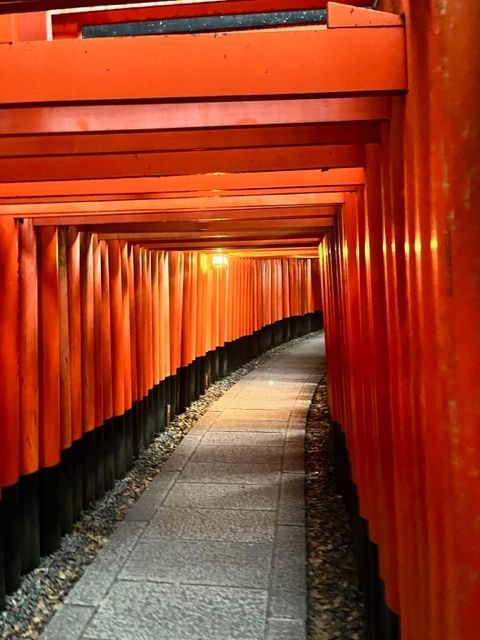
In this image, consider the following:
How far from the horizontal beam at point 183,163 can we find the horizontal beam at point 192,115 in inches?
27.8

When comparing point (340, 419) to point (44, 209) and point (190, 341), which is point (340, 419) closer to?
point (44, 209)

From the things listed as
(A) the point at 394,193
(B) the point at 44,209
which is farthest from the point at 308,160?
(B) the point at 44,209

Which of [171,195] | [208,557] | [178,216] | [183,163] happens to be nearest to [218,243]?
[178,216]

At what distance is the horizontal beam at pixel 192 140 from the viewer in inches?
96.8

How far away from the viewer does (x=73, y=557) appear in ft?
15.6

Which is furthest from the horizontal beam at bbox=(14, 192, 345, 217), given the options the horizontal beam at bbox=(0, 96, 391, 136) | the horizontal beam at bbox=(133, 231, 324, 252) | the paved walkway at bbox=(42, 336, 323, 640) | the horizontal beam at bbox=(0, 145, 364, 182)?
the horizontal beam at bbox=(133, 231, 324, 252)

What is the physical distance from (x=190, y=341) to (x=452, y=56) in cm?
897

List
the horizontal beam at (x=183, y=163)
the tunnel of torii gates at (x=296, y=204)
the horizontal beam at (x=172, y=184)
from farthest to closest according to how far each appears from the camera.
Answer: the horizontal beam at (x=172, y=184) < the horizontal beam at (x=183, y=163) < the tunnel of torii gates at (x=296, y=204)

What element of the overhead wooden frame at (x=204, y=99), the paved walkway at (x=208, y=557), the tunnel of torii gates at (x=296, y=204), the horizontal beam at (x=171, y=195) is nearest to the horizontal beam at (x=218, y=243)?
the tunnel of torii gates at (x=296, y=204)

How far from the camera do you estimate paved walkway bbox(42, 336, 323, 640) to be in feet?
12.2

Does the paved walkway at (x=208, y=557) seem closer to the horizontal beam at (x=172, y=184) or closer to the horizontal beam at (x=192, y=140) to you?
the horizontal beam at (x=172, y=184)

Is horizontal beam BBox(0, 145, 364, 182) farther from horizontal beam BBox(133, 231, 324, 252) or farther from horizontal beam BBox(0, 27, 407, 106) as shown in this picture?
horizontal beam BBox(133, 231, 324, 252)

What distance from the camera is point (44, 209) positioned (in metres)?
4.09

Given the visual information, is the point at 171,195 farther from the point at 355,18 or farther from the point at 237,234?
the point at 237,234
